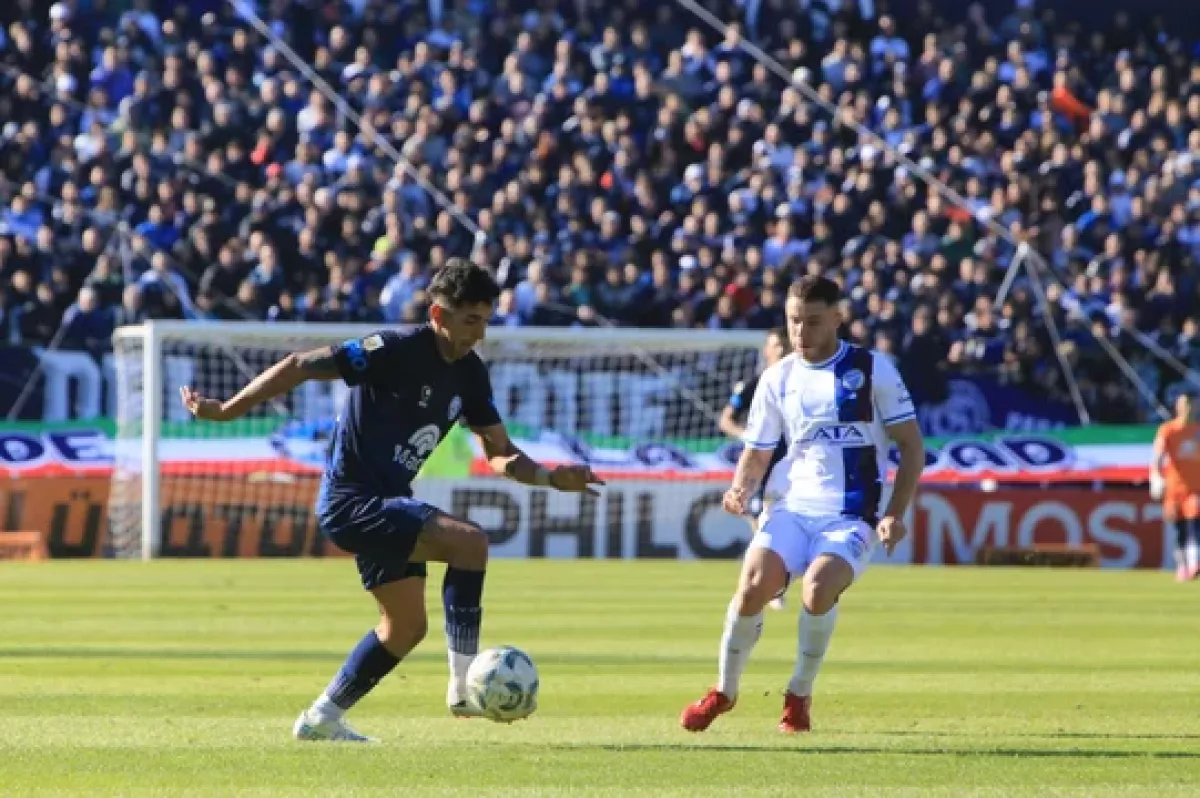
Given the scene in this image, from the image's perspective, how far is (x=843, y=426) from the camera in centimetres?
1067

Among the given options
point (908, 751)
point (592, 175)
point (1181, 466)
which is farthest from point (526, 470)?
point (592, 175)

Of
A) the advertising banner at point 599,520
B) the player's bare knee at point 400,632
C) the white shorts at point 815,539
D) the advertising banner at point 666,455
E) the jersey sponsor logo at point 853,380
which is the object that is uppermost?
the jersey sponsor logo at point 853,380

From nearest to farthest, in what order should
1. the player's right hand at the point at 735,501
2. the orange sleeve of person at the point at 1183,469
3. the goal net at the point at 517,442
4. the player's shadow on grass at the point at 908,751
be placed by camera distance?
the player's shadow on grass at the point at 908,751 < the player's right hand at the point at 735,501 < the orange sleeve of person at the point at 1183,469 < the goal net at the point at 517,442

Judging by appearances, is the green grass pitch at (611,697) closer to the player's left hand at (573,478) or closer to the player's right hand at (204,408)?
the player's left hand at (573,478)

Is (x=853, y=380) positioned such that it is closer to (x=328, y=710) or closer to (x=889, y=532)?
(x=889, y=532)

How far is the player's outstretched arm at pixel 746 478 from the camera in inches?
416

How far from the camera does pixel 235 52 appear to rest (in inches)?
1258

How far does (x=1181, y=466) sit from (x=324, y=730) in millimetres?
17279

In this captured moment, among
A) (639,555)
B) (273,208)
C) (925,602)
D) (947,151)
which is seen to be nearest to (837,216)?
(947,151)

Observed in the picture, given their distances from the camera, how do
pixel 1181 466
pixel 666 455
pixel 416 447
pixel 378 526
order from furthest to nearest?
1. pixel 666 455
2. pixel 1181 466
3. pixel 416 447
4. pixel 378 526

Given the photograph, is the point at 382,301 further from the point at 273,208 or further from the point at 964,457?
the point at 964,457

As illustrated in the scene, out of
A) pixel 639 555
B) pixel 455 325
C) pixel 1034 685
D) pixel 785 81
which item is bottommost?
pixel 639 555

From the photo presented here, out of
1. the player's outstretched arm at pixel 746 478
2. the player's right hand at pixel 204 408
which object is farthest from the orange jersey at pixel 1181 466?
the player's right hand at pixel 204 408

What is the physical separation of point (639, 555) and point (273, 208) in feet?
20.4
